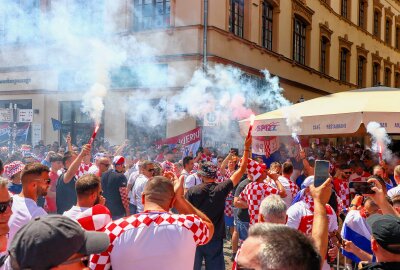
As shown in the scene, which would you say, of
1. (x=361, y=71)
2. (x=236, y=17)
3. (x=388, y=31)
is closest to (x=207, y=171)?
(x=236, y=17)

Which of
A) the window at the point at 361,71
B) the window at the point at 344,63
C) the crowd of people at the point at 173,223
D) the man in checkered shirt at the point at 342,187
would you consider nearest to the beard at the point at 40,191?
the crowd of people at the point at 173,223

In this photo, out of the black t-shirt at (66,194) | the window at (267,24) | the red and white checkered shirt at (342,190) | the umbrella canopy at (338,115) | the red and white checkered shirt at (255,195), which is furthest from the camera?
the window at (267,24)

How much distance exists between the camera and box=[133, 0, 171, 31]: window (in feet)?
52.4

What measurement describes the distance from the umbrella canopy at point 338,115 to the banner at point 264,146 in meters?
1.30

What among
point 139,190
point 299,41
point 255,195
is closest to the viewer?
point 255,195

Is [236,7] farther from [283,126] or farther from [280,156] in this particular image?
[283,126]

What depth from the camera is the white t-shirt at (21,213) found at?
3.56 m

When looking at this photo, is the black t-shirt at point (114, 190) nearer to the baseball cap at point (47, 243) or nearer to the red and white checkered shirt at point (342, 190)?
the red and white checkered shirt at point (342, 190)

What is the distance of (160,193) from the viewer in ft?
→ 10.3

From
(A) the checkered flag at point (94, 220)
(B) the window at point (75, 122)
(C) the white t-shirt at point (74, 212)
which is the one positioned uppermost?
(B) the window at point (75, 122)

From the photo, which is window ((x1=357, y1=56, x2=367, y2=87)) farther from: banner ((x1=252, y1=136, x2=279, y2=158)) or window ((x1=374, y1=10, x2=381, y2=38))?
banner ((x1=252, y1=136, x2=279, y2=158))

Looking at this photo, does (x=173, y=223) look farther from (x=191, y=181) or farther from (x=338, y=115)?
(x=338, y=115)

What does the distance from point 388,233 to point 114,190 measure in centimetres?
498

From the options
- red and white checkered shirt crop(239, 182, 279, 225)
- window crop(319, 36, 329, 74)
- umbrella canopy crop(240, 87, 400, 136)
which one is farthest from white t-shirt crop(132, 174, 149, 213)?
window crop(319, 36, 329, 74)
